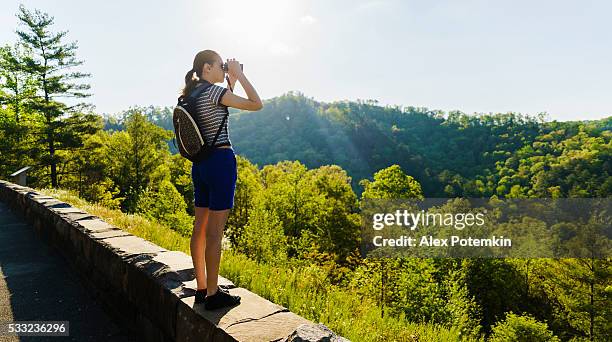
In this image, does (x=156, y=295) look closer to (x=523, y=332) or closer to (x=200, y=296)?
(x=200, y=296)

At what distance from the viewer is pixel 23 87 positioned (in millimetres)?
29453

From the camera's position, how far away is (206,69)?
8.72ft

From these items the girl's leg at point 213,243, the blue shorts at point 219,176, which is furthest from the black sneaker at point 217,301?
the blue shorts at point 219,176

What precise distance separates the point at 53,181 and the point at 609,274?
1557 inches

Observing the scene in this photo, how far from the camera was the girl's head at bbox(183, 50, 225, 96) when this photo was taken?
2.67 metres

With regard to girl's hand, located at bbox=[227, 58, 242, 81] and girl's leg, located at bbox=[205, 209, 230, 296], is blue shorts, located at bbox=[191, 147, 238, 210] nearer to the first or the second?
girl's leg, located at bbox=[205, 209, 230, 296]

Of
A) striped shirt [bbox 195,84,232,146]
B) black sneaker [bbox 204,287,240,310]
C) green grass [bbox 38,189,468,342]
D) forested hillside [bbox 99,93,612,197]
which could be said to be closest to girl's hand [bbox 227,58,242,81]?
striped shirt [bbox 195,84,232,146]

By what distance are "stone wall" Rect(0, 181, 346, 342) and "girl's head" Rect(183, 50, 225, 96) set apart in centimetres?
148

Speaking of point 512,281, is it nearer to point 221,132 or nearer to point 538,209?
point 221,132

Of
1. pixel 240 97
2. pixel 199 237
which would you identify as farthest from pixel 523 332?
pixel 240 97

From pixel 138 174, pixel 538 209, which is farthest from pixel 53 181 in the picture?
pixel 538 209

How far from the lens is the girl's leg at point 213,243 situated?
2518mm

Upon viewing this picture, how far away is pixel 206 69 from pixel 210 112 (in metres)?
0.34

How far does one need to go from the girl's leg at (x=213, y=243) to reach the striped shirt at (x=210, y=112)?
472 mm
